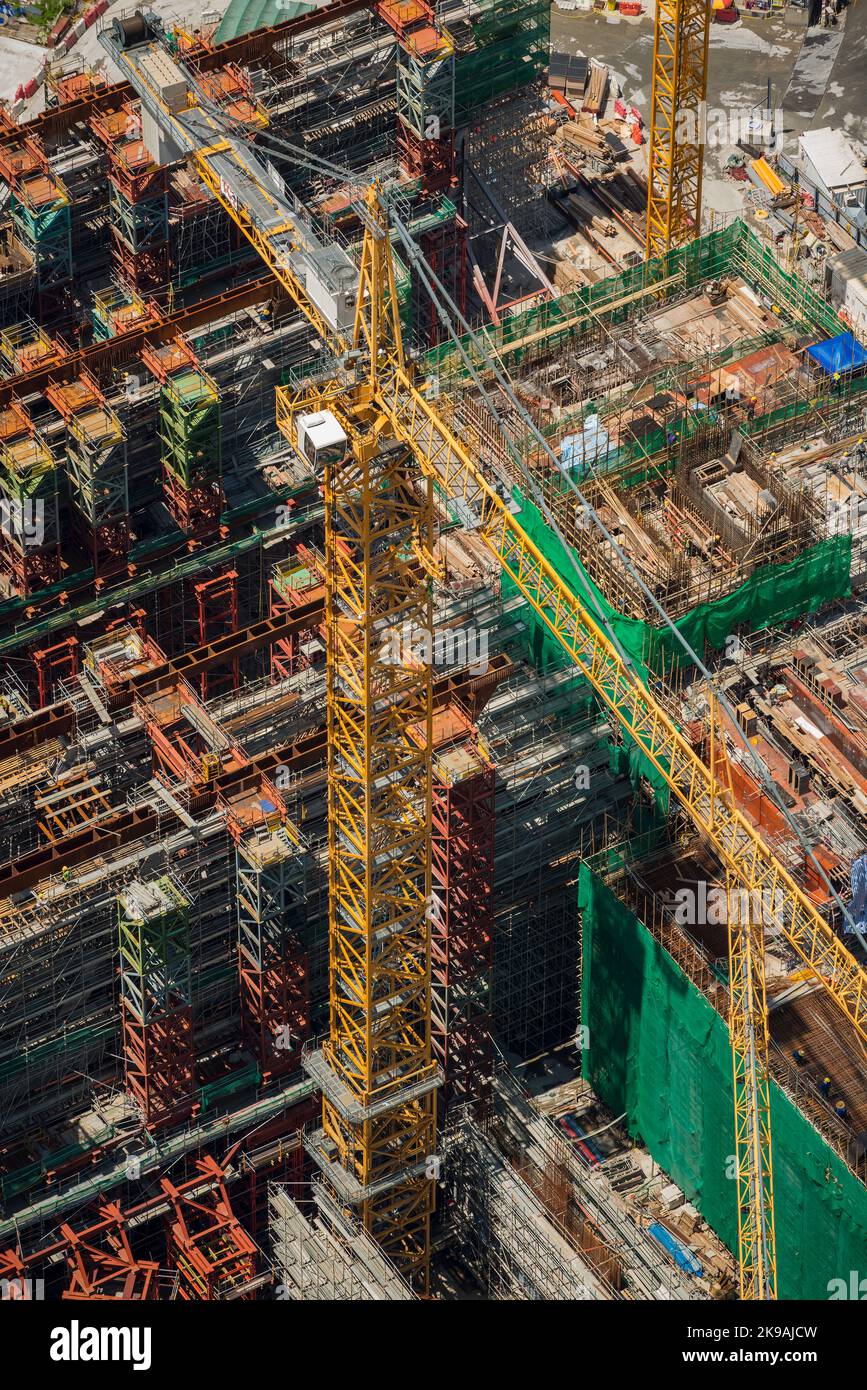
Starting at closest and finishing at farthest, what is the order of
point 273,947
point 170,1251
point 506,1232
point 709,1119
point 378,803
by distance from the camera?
point 378,803
point 273,947
point 709,1119
point 506,1232
point 170,1251

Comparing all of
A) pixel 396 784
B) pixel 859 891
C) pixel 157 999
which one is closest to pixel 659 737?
pixel 859 891

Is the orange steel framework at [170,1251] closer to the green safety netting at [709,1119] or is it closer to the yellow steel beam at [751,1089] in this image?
the green safety netting at [709,1119]

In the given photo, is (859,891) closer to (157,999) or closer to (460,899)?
(460,899)

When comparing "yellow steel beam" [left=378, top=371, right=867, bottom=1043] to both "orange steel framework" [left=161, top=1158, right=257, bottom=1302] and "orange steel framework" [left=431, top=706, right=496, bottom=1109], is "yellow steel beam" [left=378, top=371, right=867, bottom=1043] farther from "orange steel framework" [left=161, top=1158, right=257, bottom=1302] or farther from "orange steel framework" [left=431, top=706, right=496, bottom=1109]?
"orange steel framework" [left=161, top=1158, right=257, bottom=1302]

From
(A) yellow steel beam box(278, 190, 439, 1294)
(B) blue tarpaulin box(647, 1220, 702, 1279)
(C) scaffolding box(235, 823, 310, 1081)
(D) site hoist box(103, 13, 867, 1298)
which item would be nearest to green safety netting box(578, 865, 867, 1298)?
(D) site hoist box(103, 13, 867, 1298)

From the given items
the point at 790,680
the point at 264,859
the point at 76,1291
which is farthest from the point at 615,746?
the point at 76,1291

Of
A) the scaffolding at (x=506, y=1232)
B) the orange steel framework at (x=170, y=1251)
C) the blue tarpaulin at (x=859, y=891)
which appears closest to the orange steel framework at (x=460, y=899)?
the scaffolding at (x=506, y=1232)
